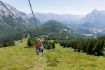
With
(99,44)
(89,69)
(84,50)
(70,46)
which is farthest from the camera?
(70,46)

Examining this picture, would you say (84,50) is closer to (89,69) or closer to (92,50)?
(92,50)

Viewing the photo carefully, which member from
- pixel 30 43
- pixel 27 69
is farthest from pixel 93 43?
pixel 27 69

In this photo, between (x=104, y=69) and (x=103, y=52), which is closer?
(x=104, y=69)

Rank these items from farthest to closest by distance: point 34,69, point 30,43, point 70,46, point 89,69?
point 70,46
point 30,43
point 89,69
point 34,69

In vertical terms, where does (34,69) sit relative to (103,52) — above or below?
above

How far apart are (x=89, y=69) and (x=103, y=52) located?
77.2 m

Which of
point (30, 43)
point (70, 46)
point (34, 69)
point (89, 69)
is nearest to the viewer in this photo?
point (34, 69)

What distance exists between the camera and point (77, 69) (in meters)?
55.8

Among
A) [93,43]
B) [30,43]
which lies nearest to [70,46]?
[30,43]

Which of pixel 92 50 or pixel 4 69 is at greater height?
pixel 4 69

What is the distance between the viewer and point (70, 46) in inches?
7854

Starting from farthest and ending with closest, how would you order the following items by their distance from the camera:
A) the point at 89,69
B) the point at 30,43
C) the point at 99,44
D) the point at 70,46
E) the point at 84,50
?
the point at 70,46 < the point at 30,43 < the point at 84,50 < the point at 99,44 < the point at 89,69

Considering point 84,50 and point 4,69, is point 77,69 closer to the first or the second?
point 4,69

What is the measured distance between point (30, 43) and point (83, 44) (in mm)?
46949
